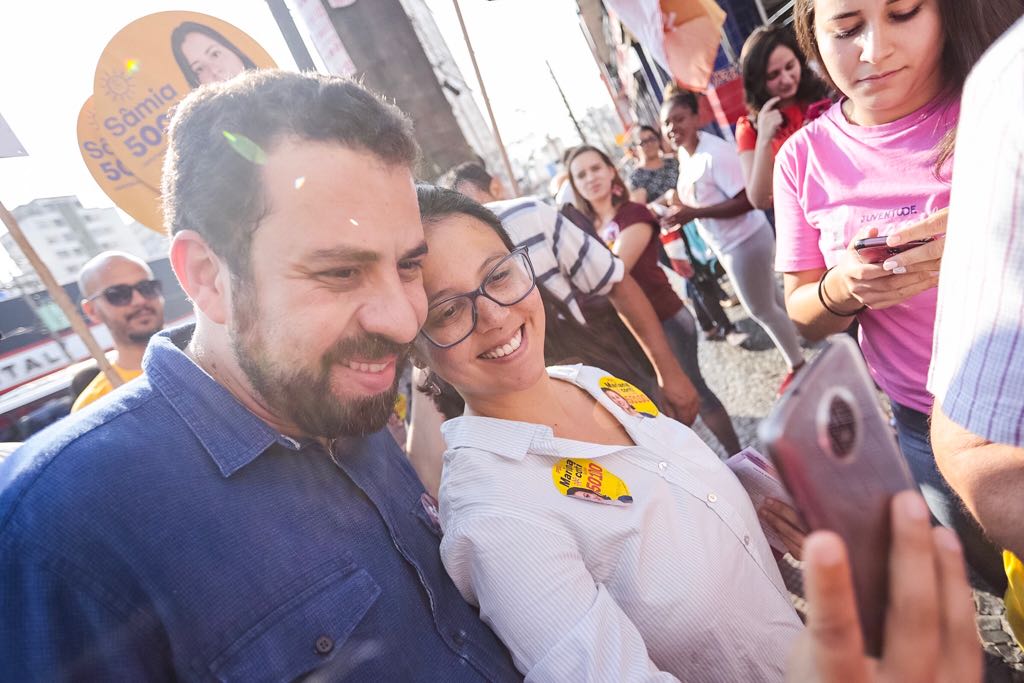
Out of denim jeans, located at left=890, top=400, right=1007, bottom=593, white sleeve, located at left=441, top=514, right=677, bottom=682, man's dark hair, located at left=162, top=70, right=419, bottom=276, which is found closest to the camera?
white sleeve, located at left=441, top=514, right=677, bottom=682

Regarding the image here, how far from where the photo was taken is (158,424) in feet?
3.37

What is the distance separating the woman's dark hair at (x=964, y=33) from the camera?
1292 mm

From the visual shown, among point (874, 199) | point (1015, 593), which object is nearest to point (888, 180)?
point (874, 199)

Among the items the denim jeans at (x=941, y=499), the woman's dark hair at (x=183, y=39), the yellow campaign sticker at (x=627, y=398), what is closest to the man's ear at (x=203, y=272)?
the yellow campaign sticker at (x=627, y=398)

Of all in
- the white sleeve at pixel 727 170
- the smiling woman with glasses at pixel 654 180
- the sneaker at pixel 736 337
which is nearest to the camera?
the white sleeve at pixel 727 170

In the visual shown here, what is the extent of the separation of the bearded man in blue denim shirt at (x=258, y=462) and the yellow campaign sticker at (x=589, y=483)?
360mm

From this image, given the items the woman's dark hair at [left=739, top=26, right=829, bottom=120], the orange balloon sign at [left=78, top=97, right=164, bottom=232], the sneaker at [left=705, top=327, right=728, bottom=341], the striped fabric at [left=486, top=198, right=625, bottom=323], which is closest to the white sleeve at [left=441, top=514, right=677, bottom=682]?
the striped fabric at [left=486, top=198, right=625, bottom=323]

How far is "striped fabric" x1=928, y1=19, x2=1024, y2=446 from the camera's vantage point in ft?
2.02

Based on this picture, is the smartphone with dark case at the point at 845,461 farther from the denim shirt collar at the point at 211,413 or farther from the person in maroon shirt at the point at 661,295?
the person in maroon shirt at the point at 661,295

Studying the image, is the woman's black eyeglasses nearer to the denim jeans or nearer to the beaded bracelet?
the beaded bracelet

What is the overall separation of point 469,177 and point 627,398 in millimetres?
2088

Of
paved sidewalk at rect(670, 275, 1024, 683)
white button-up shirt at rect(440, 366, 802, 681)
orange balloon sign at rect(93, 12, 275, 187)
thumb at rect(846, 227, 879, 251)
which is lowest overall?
paved sidewalk at rect(670, 275, 1024, 683)

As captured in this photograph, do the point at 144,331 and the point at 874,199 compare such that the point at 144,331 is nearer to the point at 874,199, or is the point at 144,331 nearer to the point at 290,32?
the point at 290,32

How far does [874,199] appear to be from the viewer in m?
1.53
